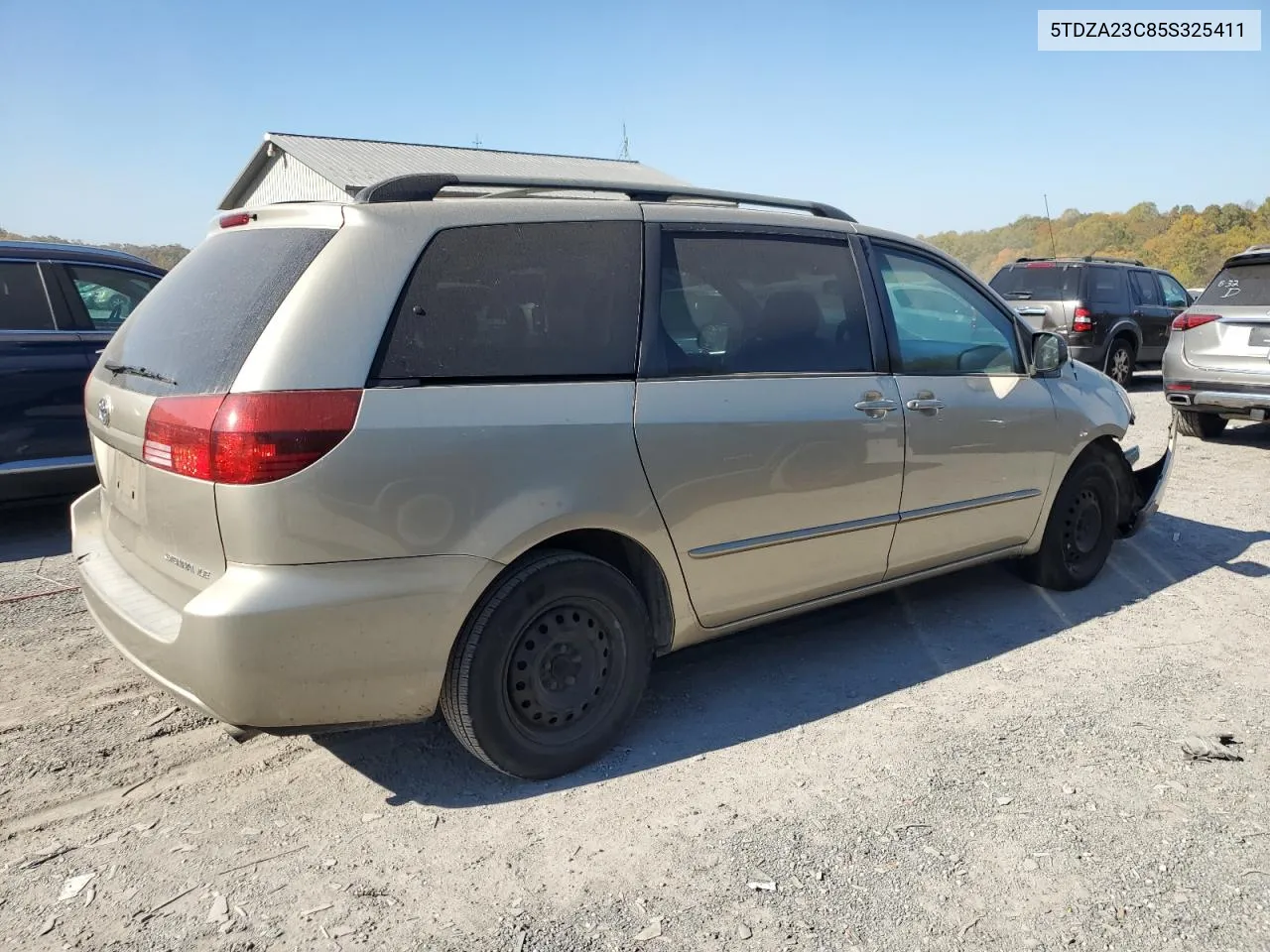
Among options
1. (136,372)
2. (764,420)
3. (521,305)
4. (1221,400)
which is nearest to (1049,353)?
(764,420)

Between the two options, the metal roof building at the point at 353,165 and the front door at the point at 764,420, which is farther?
the metal roof building at the point at 353,165

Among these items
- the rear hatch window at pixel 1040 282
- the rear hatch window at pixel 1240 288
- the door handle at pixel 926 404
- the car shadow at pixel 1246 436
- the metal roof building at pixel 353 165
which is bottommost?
the car shadow at pixel 1246 436

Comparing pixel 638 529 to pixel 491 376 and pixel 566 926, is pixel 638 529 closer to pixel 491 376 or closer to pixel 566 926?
pixel 491 376

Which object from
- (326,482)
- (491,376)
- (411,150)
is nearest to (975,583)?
(491,376)

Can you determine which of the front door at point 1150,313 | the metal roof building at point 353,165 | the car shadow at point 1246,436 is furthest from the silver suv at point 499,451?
the metal roof building at point 353,165

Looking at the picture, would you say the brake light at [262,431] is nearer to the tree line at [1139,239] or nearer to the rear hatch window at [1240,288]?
the rear hatch window at [1240,288]

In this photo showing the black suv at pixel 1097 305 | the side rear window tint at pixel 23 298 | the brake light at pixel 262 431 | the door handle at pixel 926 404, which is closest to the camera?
the brake light at pixel 262 431

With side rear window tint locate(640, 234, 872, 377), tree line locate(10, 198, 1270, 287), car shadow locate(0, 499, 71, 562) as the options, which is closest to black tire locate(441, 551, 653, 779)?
side rear window tint locate(640, 234, 872, 377)

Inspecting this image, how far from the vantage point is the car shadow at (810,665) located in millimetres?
3182

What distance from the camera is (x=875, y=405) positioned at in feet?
12.5

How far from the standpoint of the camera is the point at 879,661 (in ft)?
13.4

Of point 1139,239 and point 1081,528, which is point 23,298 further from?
point 1139,239

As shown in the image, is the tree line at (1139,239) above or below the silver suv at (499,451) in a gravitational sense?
above

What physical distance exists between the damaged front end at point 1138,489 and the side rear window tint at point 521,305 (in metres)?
3.33
